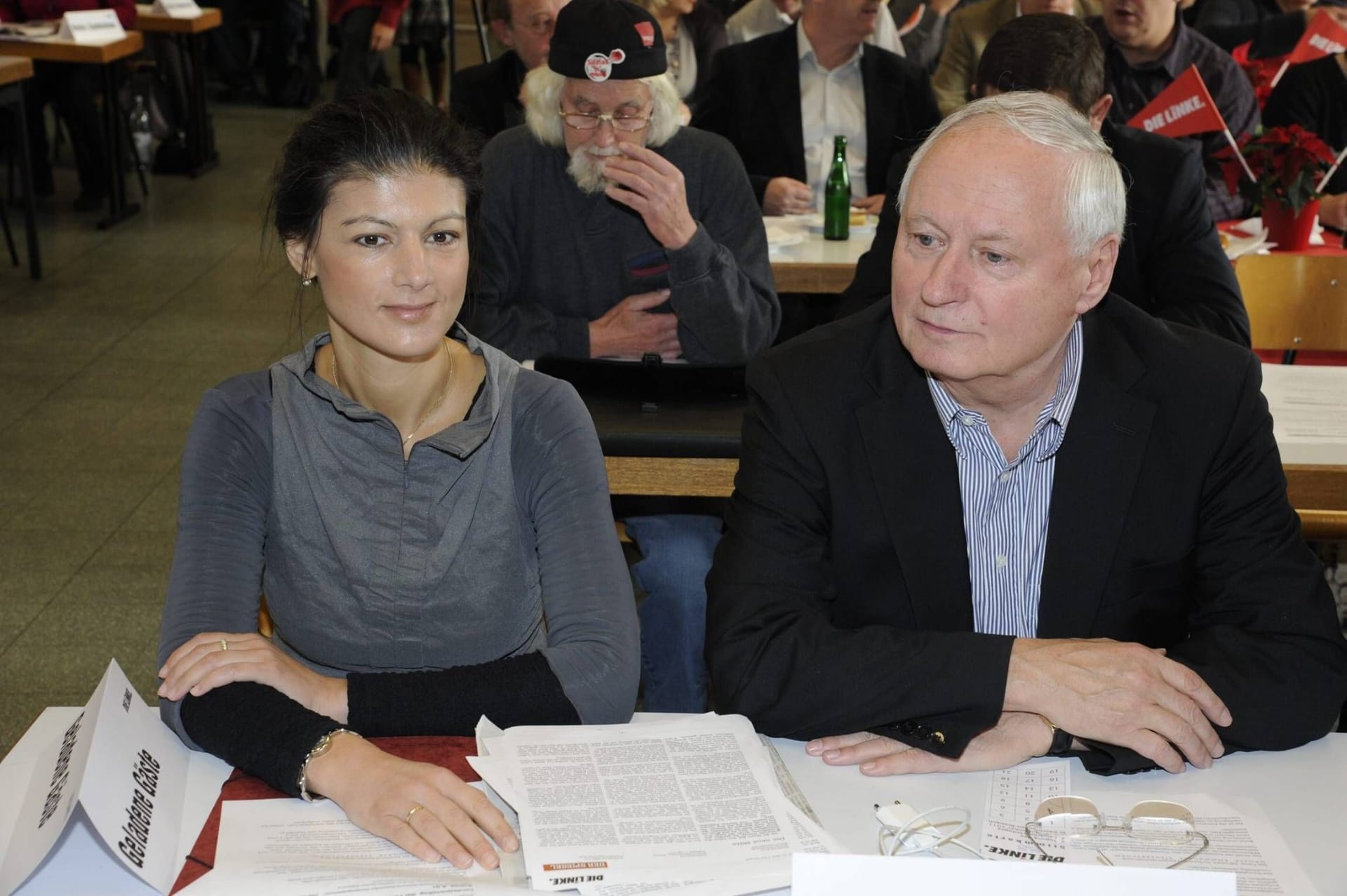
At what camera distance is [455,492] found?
74.5 inches

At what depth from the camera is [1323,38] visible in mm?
4941

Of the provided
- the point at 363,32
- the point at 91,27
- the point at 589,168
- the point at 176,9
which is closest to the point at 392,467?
the point at 589,168

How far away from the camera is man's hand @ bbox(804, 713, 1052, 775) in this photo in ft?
4.94

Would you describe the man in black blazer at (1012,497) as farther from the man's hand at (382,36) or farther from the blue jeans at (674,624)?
the man's hand at (382,36)

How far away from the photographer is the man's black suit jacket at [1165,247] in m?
2.99

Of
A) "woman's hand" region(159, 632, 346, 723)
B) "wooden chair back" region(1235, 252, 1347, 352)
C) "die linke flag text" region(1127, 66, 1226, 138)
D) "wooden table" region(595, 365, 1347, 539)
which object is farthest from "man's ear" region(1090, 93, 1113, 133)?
"woman's hand" region(159, 632, 346, 723)

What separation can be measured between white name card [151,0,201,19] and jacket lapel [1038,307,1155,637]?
24.8 feet

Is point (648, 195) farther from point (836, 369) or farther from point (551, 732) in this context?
point (551, 732)

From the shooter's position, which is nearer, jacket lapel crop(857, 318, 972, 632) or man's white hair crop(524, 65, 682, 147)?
jacket lapel crop(857, 318, 972, 632)

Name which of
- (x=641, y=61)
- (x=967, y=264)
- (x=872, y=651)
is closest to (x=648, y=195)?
(x=641, y=61)

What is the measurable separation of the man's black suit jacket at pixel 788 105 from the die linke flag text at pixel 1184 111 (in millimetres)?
826

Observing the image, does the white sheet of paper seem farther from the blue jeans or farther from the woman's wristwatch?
the blue jeans

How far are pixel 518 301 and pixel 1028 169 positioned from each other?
68.9 inches

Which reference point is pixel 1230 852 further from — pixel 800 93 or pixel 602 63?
pixel 800 93
